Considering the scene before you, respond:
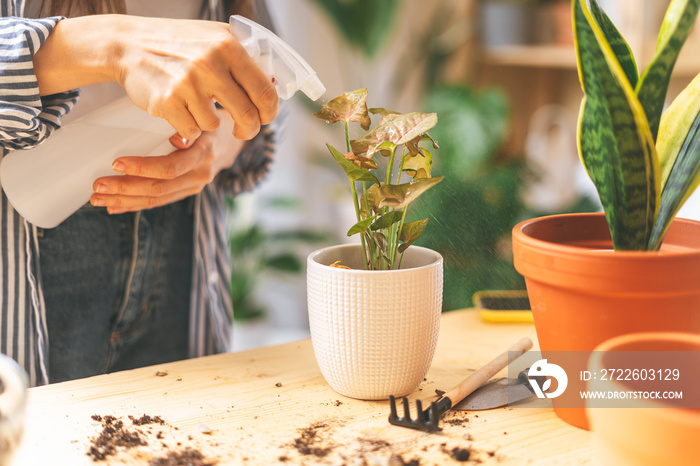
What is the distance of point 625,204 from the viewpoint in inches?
18.8

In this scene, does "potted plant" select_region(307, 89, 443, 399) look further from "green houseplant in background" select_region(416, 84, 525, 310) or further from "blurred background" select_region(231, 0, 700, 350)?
"blurred background" select_region(231, 0, 700, 350)

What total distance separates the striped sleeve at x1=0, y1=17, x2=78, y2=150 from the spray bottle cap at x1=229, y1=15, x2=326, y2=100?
189 millimetres

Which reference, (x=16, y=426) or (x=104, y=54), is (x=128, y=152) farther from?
(x=16, y=426)

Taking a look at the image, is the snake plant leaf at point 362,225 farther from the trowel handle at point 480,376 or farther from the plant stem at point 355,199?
the trowel handle at point 480,376

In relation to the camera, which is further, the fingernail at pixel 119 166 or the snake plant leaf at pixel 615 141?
the fingernail at pixel 119 166

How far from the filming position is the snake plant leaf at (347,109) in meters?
0.54

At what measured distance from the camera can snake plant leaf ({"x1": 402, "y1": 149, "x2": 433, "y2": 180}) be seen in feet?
1.81

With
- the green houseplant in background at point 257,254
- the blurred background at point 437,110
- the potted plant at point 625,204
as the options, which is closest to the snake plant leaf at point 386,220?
the potted plant at point 625,204

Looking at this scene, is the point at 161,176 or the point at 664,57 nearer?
the point at 664,57

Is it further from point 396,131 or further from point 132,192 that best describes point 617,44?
point 132,192

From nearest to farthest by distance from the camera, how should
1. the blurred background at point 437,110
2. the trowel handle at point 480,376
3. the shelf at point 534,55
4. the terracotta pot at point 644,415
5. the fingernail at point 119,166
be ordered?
the terracotta pot at point 644,415
the trowel handle at point 480,376
the fingernail at point 119,166
the blurred background at point 437,110
the shelf at point 534,55

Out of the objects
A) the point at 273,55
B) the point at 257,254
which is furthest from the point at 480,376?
the point at 257,254

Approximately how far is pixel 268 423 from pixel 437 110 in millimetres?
1263

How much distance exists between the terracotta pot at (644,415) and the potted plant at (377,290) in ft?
0.59
